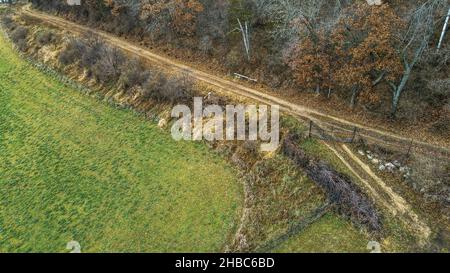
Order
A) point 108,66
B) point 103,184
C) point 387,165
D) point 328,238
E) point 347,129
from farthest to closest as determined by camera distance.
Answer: point 108,66, point 103,184, point 347,129, point 387,165, point 328,238

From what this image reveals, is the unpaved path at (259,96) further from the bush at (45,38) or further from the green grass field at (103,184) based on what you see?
the green grass field at (103,184)

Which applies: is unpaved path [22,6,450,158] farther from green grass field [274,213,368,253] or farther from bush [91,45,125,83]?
green grass field [274,213,368,253]

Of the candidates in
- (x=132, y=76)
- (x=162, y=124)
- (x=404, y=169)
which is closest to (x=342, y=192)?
(x=404, y=169)

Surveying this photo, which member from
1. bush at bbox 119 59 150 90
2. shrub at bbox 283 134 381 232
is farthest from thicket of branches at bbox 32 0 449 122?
shrub at bbox 283 134 381 232

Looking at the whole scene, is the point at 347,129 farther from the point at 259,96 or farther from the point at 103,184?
the point at 103,184

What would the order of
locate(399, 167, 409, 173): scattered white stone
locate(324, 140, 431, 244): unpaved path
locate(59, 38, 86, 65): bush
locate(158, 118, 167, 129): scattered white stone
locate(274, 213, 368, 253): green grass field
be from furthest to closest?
1. locate(59, 38, 86, 65): bush
2. locate(158, 118, 167, 129): scattered white stone
3. locate(399, 167, 409, 173): scattered white stone
4. locate(274, 213, 368, 253): green grass field
5. locate(324, 140, 431, 244): unpaved path

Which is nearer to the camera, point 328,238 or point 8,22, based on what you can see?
point 328,238
